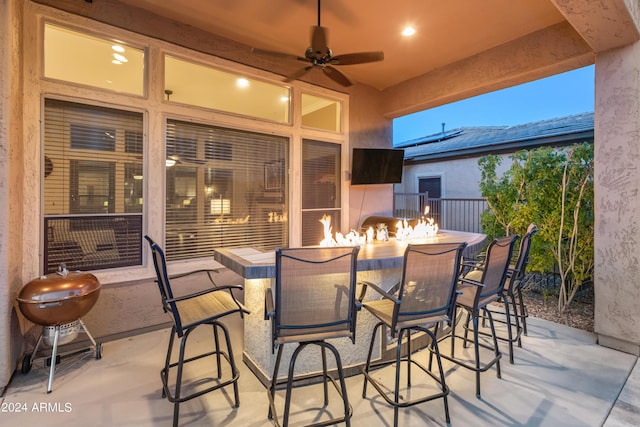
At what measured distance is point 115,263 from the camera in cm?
321

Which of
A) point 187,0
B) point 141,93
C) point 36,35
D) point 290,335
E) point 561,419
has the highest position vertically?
point 187,0

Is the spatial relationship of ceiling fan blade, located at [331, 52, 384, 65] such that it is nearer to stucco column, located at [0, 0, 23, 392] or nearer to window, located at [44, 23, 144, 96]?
window, located at [44, 23, 144, 96]

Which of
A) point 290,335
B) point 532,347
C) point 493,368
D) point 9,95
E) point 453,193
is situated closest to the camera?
point 290,335

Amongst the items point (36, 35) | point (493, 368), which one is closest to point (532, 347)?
point (493, 368)

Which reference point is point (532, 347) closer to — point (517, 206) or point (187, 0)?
point (517, 206)

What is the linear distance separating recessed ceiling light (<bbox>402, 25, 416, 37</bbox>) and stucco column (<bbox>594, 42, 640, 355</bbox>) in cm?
188

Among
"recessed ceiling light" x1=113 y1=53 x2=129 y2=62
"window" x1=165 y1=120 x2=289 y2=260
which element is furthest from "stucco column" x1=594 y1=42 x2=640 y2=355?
"recessed ceiling light" x1=113 y1=53 x2=129 y2=62

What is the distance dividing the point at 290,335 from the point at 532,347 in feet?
8.77

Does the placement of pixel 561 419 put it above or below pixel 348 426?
below

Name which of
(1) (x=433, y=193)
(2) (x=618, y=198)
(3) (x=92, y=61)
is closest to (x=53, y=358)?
(3) (x=92, y=61)

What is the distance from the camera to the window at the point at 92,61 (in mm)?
2859

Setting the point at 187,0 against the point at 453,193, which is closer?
the point at 187,0

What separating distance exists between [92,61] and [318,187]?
3.10m

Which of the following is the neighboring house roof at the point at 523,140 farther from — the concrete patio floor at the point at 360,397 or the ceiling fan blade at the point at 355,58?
the ceiling fan blade at the point at 355,58
